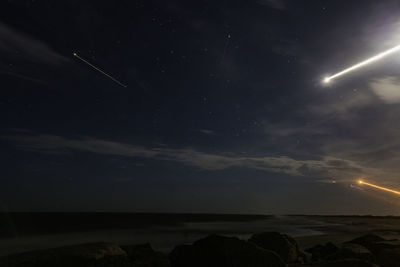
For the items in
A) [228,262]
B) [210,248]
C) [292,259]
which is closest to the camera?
Result: [228,262]

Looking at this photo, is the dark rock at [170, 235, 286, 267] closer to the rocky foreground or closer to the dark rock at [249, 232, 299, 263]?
the rocky foreground

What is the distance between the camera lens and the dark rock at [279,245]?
11534 mm

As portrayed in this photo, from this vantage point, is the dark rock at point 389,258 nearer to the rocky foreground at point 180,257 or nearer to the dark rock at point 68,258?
the rocky foreground at point 180,257

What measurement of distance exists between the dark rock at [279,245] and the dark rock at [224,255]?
4363 mm

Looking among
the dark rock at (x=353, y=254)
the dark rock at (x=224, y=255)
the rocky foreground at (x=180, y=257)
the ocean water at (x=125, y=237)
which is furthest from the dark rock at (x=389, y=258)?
the ocean water at (x=125, y=237)

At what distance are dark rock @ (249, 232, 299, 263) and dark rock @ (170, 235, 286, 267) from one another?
14.3ft

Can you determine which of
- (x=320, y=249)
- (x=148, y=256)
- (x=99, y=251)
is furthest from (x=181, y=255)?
(x=320, y=249)

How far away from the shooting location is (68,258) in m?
7.20

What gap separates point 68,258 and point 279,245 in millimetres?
7690

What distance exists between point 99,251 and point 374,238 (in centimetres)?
1436

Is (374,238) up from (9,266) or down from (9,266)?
up

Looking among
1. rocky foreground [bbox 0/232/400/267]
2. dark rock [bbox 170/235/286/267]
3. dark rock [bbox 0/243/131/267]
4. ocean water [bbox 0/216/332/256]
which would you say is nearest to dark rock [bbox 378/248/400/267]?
rocky foreground [bbox 0/232/400/267]

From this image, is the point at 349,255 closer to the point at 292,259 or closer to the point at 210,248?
the point at 292,259

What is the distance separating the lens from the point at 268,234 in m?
12.7
